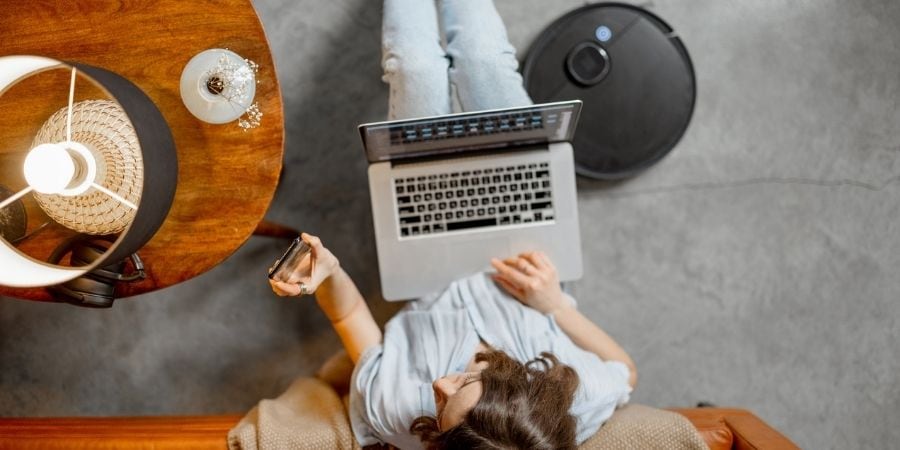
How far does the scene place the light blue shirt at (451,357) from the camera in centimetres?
115

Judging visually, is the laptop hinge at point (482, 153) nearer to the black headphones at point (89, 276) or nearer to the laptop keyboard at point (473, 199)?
the laptop keyboard at point (473, 199)

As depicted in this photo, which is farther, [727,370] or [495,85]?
[727,370]

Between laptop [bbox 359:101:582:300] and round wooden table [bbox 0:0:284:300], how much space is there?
0.27 m

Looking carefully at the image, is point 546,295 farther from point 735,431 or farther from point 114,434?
point 114,434

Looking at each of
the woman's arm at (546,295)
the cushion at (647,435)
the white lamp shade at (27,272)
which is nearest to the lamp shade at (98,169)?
the white lamp shade at (27,272)

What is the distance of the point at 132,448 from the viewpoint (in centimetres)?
122

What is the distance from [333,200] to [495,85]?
2.05 ft

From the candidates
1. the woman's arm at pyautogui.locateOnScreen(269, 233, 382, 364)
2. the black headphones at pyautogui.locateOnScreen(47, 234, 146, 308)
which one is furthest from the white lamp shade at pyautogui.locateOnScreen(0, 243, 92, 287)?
the woman's arm at pyautogui.locateOnScreen(269, 233, 382, 364)

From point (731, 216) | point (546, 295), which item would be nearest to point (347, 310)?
point (546, 295)

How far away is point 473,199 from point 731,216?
830 millimetres

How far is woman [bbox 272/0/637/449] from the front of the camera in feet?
3.55

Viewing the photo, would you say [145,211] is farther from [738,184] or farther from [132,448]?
[738,184]

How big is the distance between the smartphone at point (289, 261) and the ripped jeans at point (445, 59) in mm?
404

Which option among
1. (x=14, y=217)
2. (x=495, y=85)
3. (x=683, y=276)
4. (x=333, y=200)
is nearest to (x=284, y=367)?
(x=333, y=200)
